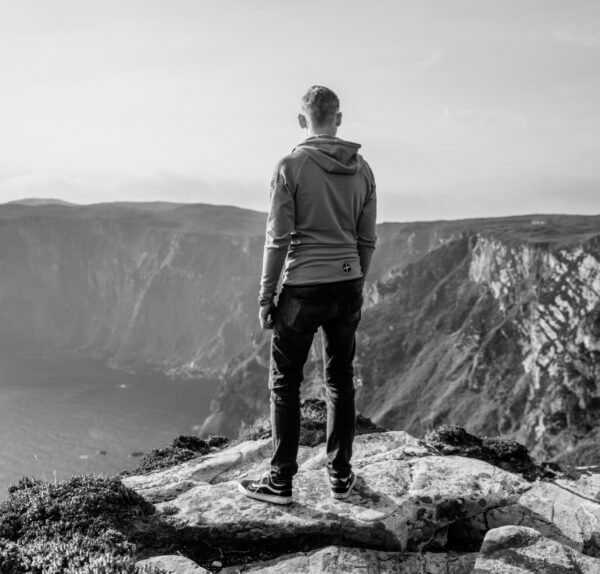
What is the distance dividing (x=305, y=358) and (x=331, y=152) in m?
2.25

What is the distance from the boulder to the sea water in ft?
348

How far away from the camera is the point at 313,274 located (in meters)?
6.24

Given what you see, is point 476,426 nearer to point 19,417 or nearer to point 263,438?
point 19,417

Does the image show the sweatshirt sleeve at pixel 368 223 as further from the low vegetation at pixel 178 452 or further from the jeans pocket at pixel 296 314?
the low vegetation at pixel 178 452

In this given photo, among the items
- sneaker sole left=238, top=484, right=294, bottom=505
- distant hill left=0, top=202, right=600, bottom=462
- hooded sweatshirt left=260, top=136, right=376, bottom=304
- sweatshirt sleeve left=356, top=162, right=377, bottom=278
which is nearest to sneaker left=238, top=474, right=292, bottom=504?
sneaker sole left=238, top=484, right=294, bottom=505

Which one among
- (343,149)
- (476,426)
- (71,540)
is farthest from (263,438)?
(476,426)

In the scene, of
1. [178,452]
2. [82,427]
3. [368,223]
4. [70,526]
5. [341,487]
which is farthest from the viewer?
[82,427]

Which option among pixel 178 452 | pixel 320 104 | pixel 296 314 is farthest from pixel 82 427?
pixel 320 104

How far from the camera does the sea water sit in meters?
120

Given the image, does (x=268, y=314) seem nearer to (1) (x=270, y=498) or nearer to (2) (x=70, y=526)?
(1) (x=270, y=498)

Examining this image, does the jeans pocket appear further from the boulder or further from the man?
the boulder

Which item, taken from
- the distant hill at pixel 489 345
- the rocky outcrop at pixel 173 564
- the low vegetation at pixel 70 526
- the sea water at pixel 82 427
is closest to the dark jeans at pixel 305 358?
the rocky outcrop at pixel 173 564

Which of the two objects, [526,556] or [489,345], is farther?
[489,345]

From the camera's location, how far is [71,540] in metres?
5.32
